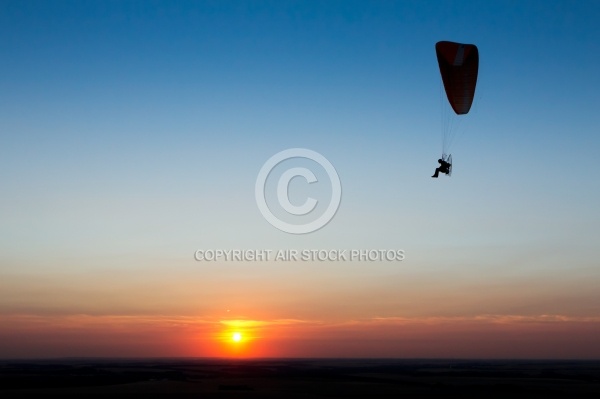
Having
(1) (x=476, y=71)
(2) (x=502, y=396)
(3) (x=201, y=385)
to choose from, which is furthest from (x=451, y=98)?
(3) (x=201, y=385)

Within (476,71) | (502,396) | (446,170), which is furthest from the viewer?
(502,396)

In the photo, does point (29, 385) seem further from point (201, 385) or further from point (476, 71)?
point (476, 71)

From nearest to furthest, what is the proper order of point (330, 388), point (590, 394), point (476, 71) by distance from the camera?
point (476, 71) < point (590, 394) < point (330, 388)

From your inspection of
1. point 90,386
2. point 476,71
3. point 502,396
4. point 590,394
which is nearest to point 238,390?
point 90,386

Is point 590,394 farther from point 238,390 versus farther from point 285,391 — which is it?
point 238,390

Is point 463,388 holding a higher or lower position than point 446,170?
lower

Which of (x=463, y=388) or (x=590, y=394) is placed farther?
(x=463, y=388)

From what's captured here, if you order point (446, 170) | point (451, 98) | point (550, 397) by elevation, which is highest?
point (451, 98)
